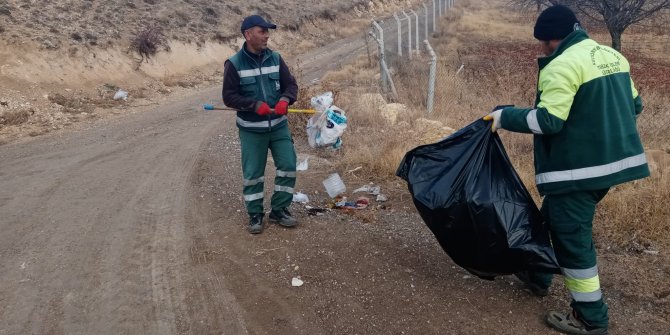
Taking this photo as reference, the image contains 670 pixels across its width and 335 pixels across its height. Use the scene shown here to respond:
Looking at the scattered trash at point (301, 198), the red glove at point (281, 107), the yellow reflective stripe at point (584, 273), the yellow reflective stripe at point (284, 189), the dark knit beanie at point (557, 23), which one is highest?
the dark knit beanie at point (557, 23)

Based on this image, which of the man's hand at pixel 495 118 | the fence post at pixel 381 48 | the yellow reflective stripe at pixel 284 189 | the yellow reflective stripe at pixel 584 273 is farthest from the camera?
the fence post at pixel 381 48

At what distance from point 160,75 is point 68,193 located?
7.98 m

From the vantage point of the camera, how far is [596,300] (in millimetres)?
2834

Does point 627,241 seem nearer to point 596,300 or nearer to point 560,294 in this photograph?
point 560,294

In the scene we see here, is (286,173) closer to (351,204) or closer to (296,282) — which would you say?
(351,204)

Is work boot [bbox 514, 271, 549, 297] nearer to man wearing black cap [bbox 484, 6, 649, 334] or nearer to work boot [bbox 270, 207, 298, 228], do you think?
man wearing black cap [bbox 484, 6, 649, 334]

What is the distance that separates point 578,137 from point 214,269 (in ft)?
8.48

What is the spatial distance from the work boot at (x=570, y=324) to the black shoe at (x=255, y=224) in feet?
7.65

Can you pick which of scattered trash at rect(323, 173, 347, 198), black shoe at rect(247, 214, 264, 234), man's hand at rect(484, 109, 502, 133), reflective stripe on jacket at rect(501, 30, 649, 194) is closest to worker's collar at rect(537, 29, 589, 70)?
reflective stripe on jacket at rect(501, 30, 649, 194)

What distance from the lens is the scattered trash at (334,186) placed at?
16.8 ft

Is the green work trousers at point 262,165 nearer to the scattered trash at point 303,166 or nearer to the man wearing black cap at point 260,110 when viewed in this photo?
the man wearing black cap at point 260,110

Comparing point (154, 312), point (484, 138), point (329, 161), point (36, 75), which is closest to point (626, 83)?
point (484, 138)

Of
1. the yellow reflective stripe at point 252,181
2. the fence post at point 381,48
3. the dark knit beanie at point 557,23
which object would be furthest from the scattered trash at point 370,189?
the fence post at point 381,48

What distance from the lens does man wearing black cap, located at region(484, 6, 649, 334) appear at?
2625 mm
